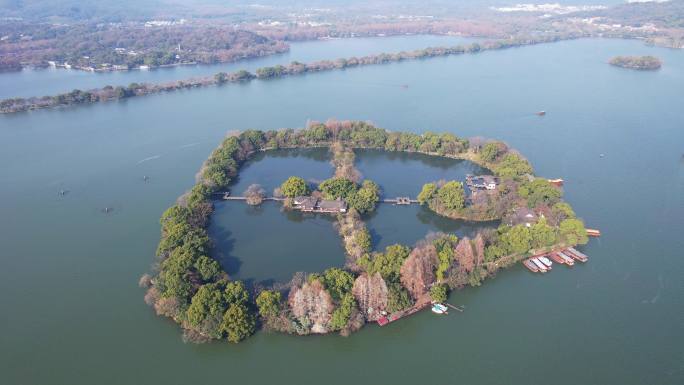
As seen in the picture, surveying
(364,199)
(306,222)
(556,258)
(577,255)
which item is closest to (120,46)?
(306,222)

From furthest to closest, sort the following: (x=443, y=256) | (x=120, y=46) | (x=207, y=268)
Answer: (x=120, y=46) < (x=443, y=256) < (x=207, y=268)

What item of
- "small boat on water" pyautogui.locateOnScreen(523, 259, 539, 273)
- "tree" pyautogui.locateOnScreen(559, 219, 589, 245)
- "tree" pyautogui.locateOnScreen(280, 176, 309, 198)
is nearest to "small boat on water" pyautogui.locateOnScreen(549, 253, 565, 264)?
"tree" pyautogui.locateOnScreen(559, 219, 589, 245)

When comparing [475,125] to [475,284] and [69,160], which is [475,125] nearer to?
[475,284]

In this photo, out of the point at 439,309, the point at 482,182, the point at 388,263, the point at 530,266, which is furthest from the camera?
the point at 482,182

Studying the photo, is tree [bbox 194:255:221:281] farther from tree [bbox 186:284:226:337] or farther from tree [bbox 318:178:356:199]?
tree [bbox 318:178:356:199]

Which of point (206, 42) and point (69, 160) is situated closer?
point (69, 160)

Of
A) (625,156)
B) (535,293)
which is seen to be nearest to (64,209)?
(535,293)

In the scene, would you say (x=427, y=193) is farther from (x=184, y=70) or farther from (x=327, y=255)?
(x=184, y=70)
